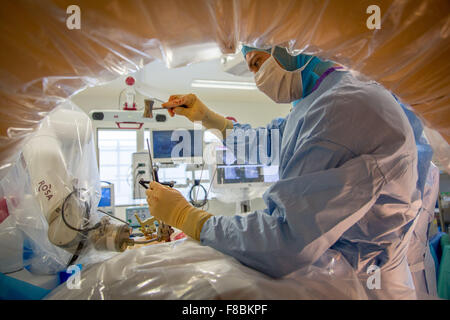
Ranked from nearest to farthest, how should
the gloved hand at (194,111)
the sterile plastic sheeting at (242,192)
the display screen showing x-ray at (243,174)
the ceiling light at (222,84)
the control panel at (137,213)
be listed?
the gloved hand at (194,111) < the control panel at (137,213) < the display screen showing x-ray at (243,174) < the sterile plastic sheeting at (242,192) < the ceiling light at (222,84)

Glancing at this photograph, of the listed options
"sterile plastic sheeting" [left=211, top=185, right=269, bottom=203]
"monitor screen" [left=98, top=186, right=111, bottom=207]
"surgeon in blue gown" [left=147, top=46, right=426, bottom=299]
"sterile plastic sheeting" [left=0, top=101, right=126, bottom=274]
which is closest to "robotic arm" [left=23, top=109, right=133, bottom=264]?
"sterile plastic sheeting" [left=0, top=101, right=126, bottom=274]

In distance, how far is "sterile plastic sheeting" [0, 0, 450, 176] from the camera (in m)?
0.56

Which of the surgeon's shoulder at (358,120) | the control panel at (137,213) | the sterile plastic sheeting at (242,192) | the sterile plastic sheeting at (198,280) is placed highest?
the surgeon's shoulder at (358,120)

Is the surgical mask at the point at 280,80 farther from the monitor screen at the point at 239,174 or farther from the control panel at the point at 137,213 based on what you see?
the control panel at the point at 137,213

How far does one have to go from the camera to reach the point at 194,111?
1582mm

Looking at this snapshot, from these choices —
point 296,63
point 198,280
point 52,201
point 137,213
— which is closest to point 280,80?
point 296,63

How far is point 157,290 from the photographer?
23.8 inches

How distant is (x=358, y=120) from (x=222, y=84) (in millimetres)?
3691

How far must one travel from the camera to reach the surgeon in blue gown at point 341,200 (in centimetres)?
71

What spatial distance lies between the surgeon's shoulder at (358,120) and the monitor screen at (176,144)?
2.17 m

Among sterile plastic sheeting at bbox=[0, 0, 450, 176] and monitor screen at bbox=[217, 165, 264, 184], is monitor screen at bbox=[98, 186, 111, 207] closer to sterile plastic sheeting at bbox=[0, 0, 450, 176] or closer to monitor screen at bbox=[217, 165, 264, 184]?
monitor screen at bbox=[217, 165, 264, 184]

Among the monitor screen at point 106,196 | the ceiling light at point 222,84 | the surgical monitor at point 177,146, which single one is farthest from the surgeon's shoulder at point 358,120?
the ceiling light at point 222,84
